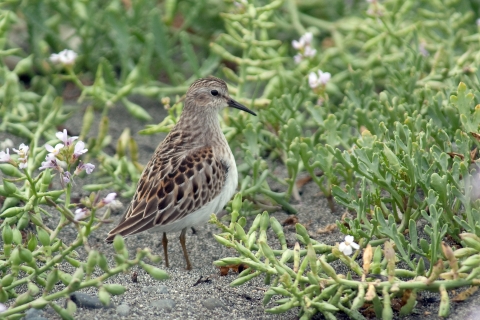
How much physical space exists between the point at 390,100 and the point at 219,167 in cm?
155

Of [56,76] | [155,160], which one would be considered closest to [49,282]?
[155,160]

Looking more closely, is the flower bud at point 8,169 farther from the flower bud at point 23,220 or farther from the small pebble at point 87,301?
the small pebble at point 87,301

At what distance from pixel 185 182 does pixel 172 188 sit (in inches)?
3.9

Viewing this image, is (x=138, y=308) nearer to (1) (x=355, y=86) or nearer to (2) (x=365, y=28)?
(1) (x=355, y=86)

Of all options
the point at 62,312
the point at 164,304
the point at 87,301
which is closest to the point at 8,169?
the point at 87,301

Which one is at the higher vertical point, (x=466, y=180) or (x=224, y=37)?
(x=224, y=37)

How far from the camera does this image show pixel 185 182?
5.19 metres

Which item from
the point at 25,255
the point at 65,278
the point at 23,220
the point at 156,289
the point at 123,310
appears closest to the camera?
the point at 25,255

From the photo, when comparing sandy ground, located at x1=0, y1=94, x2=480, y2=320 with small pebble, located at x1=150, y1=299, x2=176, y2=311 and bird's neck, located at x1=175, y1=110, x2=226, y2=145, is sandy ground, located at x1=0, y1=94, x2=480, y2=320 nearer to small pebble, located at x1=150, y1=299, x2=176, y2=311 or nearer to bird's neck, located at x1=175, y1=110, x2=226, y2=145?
small pebble, located at x1=150, y1=299, x2=176, y2=311

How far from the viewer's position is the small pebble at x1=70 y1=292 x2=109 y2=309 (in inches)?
167

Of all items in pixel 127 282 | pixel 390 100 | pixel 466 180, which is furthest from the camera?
pixel 390 100

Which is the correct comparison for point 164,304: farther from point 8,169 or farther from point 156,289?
point 8,169

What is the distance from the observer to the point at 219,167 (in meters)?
5.37

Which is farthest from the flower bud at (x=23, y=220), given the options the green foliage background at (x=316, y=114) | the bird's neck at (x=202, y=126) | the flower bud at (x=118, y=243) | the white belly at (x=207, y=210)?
the bird's neck at (x=202, y=126)
